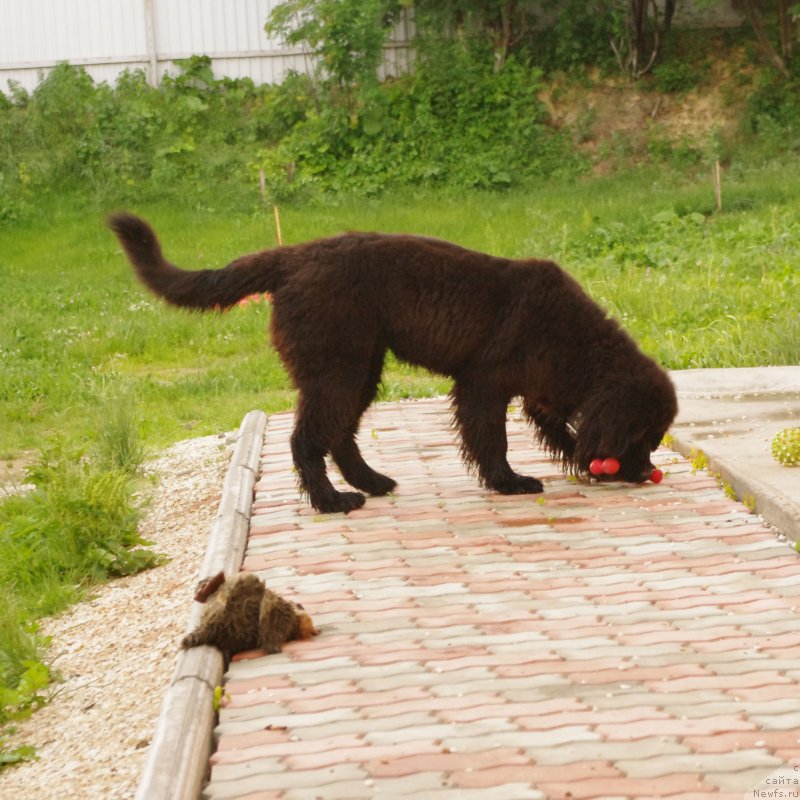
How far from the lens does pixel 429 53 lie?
22.0 m

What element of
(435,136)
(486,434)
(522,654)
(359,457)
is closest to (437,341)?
(486,434)

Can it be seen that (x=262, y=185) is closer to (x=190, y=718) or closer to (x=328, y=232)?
(x=328, y=232)

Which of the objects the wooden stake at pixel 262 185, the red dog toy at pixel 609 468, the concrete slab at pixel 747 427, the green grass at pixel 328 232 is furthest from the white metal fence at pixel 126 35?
the red dog toy at pixel 609 468

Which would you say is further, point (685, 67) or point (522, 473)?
point (685, 67)

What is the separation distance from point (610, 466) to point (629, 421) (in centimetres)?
28

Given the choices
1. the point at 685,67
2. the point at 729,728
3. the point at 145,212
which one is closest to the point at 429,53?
the point at 685,67

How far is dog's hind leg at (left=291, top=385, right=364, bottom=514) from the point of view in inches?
257

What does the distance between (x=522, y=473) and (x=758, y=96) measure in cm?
1549

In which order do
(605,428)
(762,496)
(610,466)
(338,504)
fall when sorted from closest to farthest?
(762,496), (338,504), (605,428), (610,466)

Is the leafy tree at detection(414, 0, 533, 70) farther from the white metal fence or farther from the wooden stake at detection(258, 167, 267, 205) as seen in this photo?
the wooden stake at detection(258, 167, 267, 205)

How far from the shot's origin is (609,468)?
7.02 metres

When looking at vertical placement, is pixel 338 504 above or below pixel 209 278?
below

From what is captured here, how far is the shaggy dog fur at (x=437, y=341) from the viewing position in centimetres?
→ 656

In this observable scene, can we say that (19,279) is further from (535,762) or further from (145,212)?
(535,762)
